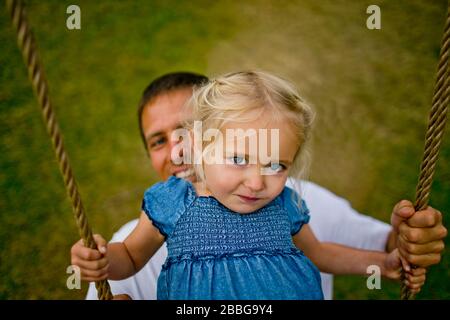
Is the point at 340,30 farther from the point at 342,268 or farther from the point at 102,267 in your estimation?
the point at 102,267

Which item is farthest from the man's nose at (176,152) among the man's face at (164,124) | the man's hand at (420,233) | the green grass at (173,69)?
the green grass at (173,69)

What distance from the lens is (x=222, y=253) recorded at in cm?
110

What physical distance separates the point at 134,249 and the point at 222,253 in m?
0.21

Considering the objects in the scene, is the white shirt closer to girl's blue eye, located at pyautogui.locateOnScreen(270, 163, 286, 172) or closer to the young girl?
the young girl

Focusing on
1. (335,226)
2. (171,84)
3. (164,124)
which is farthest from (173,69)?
(335,226)

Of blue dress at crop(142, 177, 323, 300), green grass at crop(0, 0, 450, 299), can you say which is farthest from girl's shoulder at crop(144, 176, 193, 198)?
green grass at crop(0, 0, 450, 299)

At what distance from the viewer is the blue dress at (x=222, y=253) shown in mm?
1069

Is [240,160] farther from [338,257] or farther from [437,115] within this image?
[338,257]

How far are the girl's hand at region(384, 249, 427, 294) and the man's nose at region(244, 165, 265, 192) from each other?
0.47m

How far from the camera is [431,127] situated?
1.02 metres

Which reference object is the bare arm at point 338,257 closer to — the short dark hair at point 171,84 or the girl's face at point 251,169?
the girl's face at point 251,169
